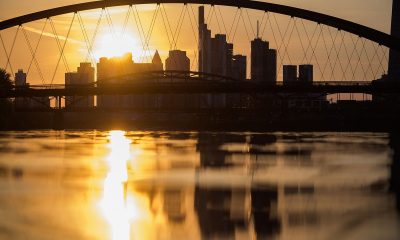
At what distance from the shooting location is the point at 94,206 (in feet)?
95.4

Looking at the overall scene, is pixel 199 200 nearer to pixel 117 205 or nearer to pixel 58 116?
pixel 117 205

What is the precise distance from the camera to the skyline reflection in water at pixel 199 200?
76.2 ft

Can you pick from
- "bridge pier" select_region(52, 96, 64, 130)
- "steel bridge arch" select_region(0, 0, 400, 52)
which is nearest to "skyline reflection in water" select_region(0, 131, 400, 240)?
"steel bridge arch" select_region(0, 0, 400, 52)

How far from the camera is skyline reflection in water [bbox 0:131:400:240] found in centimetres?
2323

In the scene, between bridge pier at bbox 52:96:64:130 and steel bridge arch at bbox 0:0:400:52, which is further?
bridge pier at bbox 52:96:64:130

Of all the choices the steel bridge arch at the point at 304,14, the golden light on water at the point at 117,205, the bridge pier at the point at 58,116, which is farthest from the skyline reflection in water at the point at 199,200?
the bridge pier at the point at 58,116

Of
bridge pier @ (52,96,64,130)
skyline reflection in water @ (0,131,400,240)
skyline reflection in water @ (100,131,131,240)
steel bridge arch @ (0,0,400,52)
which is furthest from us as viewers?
bridge pier @ (52,96,64,130)

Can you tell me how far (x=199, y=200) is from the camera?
30.3 m

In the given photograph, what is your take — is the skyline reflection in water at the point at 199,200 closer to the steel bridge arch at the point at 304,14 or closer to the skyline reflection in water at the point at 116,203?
the skyline reflection in water at the point at 116,203

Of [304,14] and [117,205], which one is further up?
[304,14]

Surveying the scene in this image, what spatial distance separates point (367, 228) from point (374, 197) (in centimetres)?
819

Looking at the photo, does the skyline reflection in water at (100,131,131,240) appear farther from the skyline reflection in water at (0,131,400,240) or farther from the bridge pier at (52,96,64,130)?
the bridge pier at (52,96,64,130)

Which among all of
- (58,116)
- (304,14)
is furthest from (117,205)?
(58,116)

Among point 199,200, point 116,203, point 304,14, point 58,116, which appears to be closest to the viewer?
point 116,203
